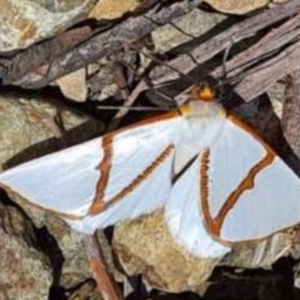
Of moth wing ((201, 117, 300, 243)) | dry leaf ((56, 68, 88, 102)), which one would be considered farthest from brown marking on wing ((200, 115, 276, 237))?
dry leaf ((56, 68, 88, 102))

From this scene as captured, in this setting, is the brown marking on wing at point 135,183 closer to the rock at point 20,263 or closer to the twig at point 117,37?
the rock at point 20,263

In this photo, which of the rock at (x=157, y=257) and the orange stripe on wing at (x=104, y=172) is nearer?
the orange stripe on wing at (x=104, y=172)

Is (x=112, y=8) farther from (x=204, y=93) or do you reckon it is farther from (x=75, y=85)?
(x=204, y=93)

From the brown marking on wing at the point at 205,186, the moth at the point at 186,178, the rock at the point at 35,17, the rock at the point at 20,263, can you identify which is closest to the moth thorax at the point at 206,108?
the moth at the point at 186,178

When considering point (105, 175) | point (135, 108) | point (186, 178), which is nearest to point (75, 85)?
point (135, 108)

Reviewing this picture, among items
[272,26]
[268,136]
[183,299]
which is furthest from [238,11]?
[183,299]

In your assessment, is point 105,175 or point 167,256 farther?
point 167,256
